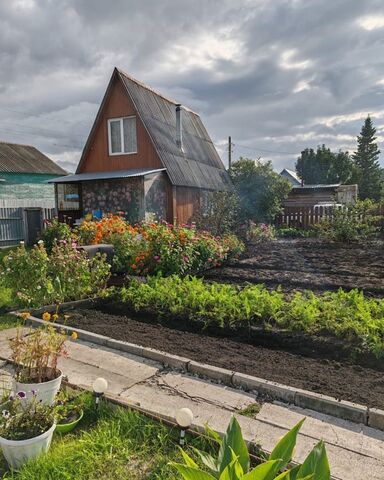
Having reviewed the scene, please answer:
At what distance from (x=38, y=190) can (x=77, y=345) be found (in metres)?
23.1

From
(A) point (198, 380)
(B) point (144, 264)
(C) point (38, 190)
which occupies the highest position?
(C) point (38, 190)

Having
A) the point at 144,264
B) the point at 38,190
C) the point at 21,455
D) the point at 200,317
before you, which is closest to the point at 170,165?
the point at 144,264

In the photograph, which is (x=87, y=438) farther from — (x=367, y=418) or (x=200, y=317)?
(x=200, y=317)

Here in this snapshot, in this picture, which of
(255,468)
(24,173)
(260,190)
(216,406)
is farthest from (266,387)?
(24,173)

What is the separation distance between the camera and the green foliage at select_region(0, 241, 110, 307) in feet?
15.2

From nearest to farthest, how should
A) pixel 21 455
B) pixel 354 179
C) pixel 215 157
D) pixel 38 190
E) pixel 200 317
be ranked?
pixel 21 455 < pixel 200 317 < pixel 215 157 < pixel 38 190 < pixel 354 179

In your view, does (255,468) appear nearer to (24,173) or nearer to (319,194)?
(319,194)

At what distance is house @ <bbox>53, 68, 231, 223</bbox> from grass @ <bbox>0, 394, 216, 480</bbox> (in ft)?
32.7

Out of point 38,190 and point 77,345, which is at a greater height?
point 38,190

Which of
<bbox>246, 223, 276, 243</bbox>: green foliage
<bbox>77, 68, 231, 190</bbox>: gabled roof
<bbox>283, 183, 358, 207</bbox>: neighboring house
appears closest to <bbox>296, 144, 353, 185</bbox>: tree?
<bbox>283, 183, 358, 207</bbox>: neighboring house

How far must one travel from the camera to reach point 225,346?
11.7 ft

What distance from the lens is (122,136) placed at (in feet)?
44.7

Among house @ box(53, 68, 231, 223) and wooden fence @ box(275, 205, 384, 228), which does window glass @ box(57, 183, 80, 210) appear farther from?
wooden fence @ box(275, 205, 384, 228)

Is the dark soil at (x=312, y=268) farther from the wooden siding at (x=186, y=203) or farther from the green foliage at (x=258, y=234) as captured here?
the wooden siding at (x=186, y=203)
